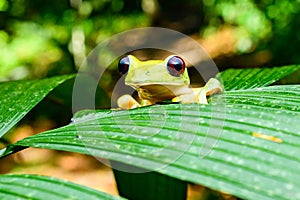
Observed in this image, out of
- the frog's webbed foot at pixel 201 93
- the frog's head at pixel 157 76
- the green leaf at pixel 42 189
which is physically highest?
the frog's head at pixel 157 76

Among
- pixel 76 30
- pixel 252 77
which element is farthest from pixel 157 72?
pixel 76 30

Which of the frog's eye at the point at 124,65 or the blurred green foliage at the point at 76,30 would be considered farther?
the blurred green foliage at the point at 76,30

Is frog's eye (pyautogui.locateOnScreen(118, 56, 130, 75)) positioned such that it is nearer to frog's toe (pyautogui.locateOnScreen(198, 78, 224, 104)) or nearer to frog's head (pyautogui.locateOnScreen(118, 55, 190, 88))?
frog's head (pyautogui.locateOnScreen(118, 55, 190, 88))

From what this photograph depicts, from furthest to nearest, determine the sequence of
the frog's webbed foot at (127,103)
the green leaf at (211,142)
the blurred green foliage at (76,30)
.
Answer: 1. the blurred green foliage at (76,30)
2. the frog's webbed foot at (127,103)
3. the green leaf at (211,142)

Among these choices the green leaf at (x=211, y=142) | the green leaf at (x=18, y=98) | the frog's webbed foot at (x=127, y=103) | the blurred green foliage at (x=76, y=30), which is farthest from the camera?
the blurred green foliage at (x=76, y=30)

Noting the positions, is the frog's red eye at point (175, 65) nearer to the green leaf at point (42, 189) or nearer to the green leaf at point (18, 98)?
the green leaf at point (18, 98)

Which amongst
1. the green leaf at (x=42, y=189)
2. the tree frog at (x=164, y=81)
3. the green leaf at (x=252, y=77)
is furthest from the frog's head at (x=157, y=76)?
the green leaf at (x=42, y=189)

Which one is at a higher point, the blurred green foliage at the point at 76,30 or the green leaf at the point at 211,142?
the blurred green foliage at the point at 76,30
